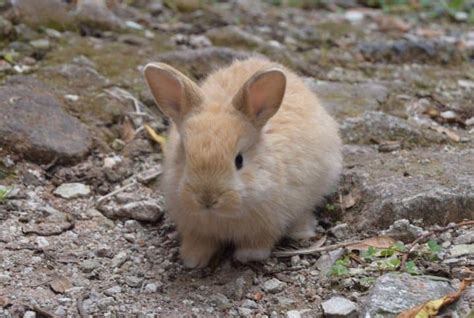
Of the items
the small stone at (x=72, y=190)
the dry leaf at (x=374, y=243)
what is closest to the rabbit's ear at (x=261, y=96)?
the dry leaf at (x=374, y=243)

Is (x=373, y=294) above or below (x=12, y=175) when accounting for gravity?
above

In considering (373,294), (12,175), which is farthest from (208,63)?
(373,294)

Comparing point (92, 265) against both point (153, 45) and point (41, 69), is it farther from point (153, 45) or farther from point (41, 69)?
point (153, 45)

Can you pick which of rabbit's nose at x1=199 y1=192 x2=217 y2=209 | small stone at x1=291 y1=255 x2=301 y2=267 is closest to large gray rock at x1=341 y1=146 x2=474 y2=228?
small stone at x1=291 y1=255 x2=301 y2=267

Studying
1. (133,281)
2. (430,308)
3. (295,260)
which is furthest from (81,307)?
(430,308)

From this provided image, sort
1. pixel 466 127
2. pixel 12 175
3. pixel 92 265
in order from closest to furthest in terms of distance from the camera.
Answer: pixel 92 265
pixel 12 175
pixel 466 127

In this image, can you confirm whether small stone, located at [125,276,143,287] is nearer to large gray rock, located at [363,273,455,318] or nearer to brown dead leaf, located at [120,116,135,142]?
large gray rock, located at [363,273,455,318]

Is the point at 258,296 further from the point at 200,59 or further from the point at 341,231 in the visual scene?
the point at 200,59
